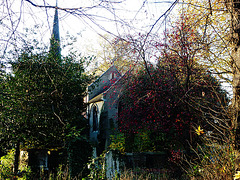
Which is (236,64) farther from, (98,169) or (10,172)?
(10,172)

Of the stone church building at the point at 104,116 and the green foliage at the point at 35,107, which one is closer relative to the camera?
the green foliage at the point at 35,107

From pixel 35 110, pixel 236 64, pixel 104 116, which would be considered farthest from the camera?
pixel 104 116

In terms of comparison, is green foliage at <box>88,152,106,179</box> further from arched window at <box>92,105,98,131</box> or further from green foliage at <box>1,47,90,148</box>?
arched window at <box>92,105,98,131</box>

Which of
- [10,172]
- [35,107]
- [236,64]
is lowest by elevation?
[10,172]

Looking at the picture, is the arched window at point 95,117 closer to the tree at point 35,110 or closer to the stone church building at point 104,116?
the stone church building at point 104,116

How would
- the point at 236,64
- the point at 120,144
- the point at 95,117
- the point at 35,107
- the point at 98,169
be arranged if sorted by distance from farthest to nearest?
the point at 95,117 < the point at 120,144 < the point at 35,107 < the point at 98,169 < the point at 236,64

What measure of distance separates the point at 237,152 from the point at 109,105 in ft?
40.5

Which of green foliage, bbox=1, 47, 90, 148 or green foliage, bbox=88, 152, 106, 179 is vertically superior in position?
green foliage, bbox=1, 47, 90, 148

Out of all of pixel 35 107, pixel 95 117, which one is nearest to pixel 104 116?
pixel 95 117

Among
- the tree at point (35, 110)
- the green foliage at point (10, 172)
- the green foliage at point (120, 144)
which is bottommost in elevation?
the green foliage at point (10, 172)

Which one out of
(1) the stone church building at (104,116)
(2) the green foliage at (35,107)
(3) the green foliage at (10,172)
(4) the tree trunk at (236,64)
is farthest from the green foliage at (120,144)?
(4) the tree trunk at (236,64)

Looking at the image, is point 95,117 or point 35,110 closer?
point 35,110

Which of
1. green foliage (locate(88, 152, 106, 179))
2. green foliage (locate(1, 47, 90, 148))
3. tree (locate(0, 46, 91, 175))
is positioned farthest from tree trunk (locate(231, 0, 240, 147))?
green foliage (locate(1, 47, 90, 148))

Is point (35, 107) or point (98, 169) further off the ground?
point (35, 107)
